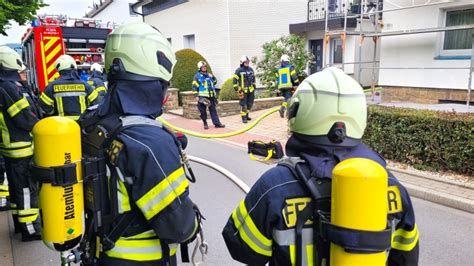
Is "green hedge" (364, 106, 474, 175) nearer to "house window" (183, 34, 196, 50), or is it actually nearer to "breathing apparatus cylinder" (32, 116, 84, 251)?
"breathing apparatus cylinder" (32, 116, 84, 251)

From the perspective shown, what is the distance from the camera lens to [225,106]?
45.8 ft

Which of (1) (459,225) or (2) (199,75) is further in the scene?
(2) (199,75)

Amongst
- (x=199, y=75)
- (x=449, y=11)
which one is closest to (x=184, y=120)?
(x=199, y=75)

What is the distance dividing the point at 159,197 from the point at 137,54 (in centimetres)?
77

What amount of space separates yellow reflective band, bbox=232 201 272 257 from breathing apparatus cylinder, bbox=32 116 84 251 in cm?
83

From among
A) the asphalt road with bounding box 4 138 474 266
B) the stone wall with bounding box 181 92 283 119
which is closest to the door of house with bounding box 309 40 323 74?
the stone wall with bounding box 181 92 283 119

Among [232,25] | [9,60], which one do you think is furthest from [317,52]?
[9,60]

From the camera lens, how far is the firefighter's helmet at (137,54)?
205cm

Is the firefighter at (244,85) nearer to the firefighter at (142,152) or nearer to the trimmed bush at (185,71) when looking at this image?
the trimmed bush at (185,71)

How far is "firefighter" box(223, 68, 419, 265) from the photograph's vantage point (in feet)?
5.06

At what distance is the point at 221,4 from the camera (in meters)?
17.6

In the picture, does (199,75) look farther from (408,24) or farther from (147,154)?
(147,154)

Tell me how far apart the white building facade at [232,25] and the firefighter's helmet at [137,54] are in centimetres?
1591

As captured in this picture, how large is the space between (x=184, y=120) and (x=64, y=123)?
474 inches
